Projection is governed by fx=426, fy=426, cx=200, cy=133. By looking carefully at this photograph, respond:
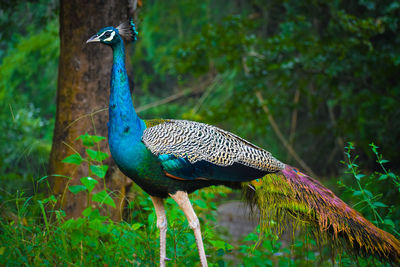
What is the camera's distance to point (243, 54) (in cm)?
→ 587

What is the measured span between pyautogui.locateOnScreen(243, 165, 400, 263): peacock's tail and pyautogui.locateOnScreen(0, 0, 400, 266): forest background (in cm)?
14

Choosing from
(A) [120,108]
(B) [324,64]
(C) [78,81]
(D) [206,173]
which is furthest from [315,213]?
(B) [324,64]

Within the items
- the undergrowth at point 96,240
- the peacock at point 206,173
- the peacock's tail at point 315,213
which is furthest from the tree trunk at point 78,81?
the peacock's tail at point 315,213

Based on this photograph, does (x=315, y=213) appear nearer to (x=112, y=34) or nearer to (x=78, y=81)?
(x=112, y=34)

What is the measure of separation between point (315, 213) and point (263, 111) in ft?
9.58

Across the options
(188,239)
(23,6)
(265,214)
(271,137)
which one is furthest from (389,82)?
(23,6)

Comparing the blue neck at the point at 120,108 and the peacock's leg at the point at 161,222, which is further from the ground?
the blue neck at the point at 120,108

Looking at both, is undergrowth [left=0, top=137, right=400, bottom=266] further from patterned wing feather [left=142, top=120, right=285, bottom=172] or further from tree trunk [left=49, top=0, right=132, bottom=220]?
tree trunk [left=49, top=0, right=132, bottom=220]

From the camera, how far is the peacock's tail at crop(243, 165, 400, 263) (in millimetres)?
2938

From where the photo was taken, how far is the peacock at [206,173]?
2.79m

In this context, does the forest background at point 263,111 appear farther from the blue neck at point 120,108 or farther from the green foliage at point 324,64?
the blue neck at point 120,108

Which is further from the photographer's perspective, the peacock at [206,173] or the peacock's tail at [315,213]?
the peacock's tail at [315,213]

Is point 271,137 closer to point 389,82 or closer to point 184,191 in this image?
point 389,82

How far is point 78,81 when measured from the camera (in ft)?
13.1
